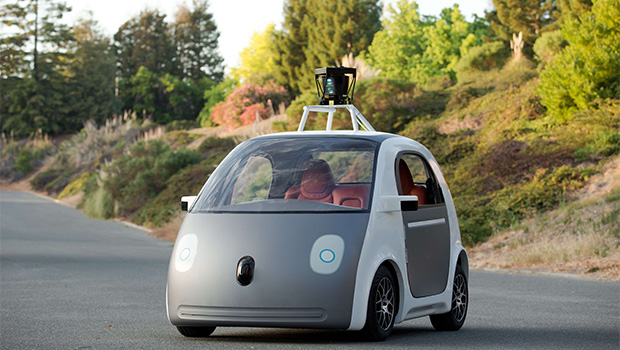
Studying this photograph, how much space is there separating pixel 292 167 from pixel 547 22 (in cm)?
3532

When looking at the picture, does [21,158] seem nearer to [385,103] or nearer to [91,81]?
[91,81]

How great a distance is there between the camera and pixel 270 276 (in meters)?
6.88

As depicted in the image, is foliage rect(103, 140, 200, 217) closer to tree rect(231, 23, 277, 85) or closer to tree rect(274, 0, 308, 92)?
tree rect(274, 0, 308, 92)

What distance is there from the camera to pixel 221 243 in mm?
7035

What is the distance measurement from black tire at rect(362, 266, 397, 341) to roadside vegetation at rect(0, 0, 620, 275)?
9.55m

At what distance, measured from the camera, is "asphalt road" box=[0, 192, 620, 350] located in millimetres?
Answer: 7438

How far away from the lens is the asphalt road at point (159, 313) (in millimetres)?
7438

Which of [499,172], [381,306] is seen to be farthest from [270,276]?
[499,172]

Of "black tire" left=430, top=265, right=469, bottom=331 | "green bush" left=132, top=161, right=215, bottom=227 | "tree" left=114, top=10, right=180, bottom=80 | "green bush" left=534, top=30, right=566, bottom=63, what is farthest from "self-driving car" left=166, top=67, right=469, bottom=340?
"tree" left=114, top=10, right=180, bottom=80

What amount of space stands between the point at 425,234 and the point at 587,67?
17.4 m

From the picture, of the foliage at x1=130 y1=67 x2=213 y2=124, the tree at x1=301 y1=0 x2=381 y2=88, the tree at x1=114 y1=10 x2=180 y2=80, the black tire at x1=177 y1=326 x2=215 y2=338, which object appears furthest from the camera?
the tree at x1=114 y1=10 x2=180 y2=80

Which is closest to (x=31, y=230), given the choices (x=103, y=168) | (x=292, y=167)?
(x=103, y=168)

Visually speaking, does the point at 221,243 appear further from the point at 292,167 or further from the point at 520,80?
the point at 520,80

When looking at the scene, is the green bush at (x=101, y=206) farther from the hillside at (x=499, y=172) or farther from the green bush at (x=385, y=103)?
the green bush at (x=385, y=103)
